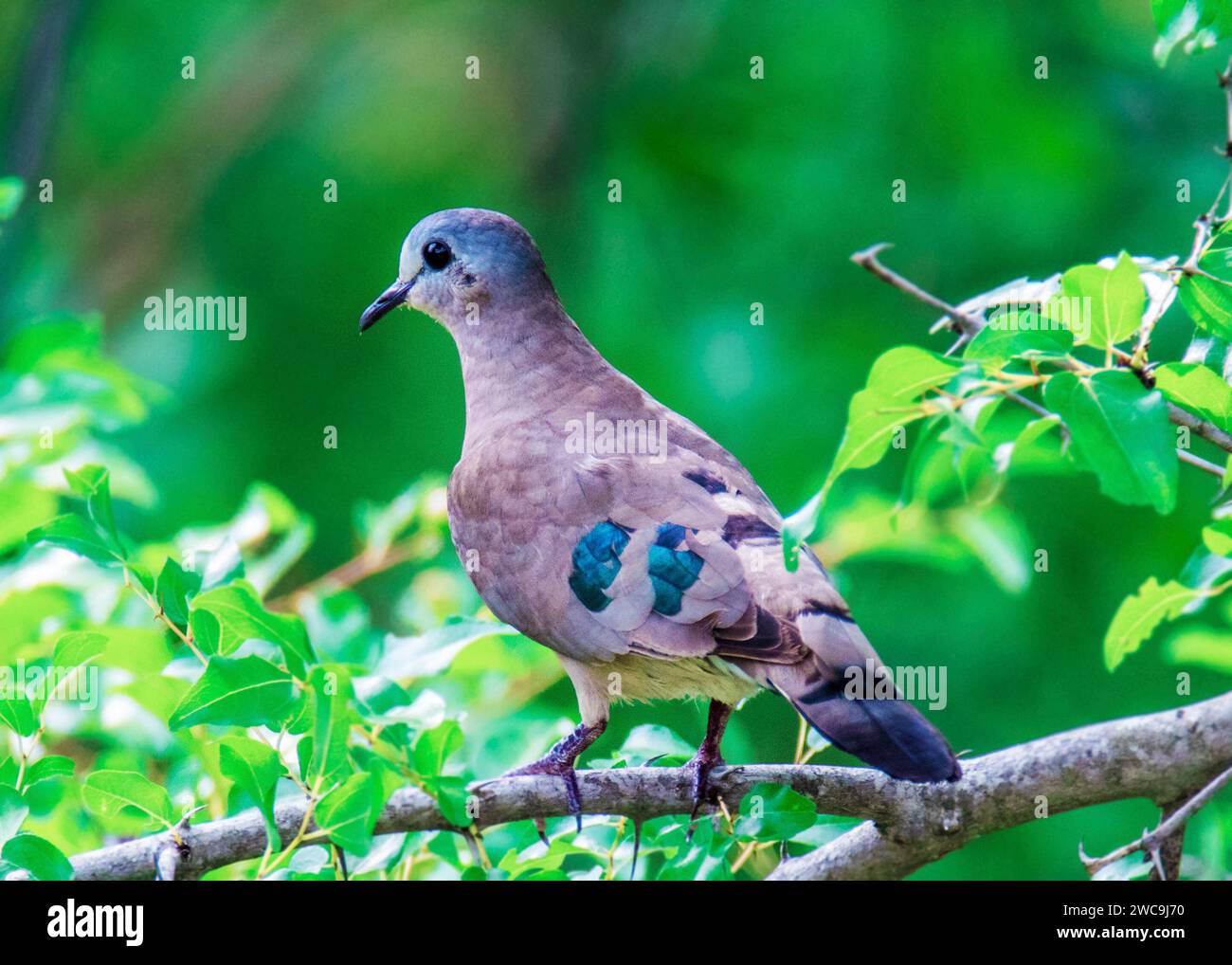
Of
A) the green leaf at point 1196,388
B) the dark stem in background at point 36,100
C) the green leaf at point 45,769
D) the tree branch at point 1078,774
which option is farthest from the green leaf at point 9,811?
the dark stem in background at point 36,100

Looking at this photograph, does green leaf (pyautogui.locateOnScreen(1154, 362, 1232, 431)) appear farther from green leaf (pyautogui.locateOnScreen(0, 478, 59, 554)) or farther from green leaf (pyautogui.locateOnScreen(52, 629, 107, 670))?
green leaf (pyautogui.locateOnScreen(0, 478, 59, 554))

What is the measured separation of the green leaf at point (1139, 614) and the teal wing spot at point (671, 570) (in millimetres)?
675

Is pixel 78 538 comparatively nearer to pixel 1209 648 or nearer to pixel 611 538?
pixel 611 538

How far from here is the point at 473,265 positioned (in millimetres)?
3168

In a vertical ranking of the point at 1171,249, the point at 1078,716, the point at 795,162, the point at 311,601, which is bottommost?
the point at 1078,716

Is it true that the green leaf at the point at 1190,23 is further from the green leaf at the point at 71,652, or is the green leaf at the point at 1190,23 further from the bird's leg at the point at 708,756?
the green leaf at the point at 71,652

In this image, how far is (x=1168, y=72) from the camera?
6.17 metres

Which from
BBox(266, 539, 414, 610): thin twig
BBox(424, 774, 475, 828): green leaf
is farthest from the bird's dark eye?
BBox(424, 774, 475, 828): green leaf

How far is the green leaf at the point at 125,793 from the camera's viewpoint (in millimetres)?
2047

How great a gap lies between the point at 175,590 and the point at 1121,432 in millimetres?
1315

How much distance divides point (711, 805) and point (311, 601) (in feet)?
3.20

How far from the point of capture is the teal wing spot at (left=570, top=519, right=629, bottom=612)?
256 centimetres
